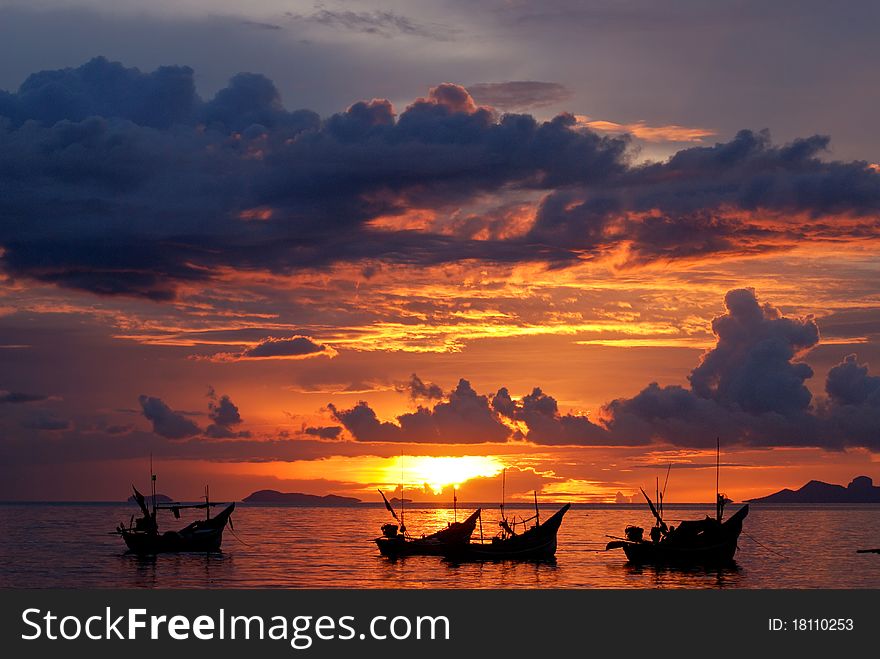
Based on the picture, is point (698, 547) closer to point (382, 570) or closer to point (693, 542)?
point (693, 542)

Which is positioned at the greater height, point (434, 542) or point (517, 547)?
point (434, 542)

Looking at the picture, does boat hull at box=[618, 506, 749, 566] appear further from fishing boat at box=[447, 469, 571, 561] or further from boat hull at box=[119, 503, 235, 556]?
boat hull at box=[119, 503, 235, 556]

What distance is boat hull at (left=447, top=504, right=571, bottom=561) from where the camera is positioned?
10950 centimetres

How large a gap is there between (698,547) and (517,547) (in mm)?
18163

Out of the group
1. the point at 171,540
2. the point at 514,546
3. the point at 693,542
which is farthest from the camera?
the point at 171,540

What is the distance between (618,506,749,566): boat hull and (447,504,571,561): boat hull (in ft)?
31.8

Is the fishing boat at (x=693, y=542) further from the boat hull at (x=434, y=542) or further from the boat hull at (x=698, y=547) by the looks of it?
the boat hull at (x=434, y=542)

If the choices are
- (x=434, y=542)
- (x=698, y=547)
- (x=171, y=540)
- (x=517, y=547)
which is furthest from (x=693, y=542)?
(x=171, y=540)

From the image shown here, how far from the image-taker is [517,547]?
362 feet

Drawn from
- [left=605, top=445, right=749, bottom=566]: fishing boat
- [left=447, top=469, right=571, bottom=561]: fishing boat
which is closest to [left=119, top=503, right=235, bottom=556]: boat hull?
[left=447, top=469, right=571, bottom=561]: fishing boat

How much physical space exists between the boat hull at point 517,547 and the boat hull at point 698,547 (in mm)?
9705

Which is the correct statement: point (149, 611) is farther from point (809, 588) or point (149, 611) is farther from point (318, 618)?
point (809, 588)

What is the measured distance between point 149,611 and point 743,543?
144438mm

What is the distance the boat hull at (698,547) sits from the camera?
100625 millimetres
